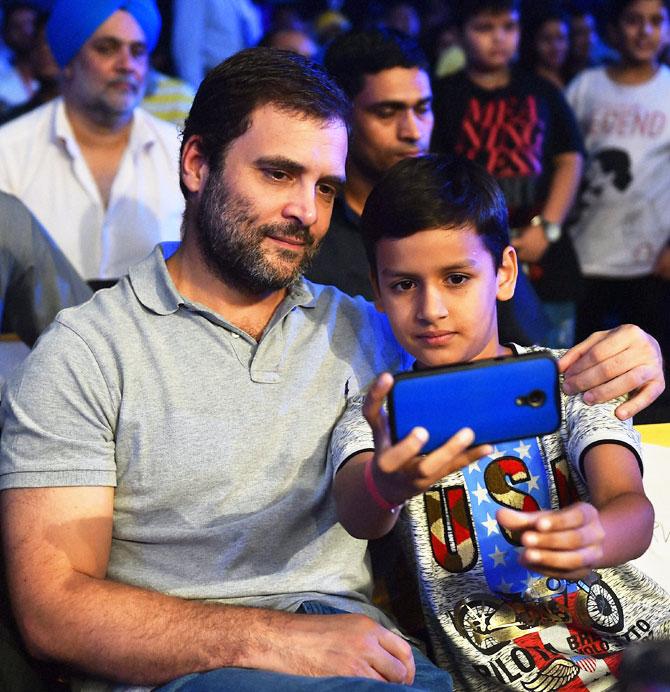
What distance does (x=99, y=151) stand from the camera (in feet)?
12.1

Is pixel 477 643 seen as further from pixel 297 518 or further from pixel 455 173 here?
pixel 455 173

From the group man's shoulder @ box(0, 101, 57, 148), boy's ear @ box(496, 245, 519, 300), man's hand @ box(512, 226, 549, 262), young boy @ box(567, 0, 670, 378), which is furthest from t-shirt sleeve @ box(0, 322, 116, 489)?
young boy @ box(567, 0, 670, 378)

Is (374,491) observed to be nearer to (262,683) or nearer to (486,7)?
(262,683)

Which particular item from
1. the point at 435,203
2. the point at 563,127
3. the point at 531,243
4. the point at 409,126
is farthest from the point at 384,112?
the point at 435,203

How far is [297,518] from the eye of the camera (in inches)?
71.6

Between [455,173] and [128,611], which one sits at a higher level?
[455,173]

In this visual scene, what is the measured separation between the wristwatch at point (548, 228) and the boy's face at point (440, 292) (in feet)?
7.51

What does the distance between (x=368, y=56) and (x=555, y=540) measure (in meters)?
2.12

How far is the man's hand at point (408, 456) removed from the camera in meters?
1.32

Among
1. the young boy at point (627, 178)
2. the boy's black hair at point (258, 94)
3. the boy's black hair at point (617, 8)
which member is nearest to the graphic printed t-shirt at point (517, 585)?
the boy's black hair at point (258, 94)

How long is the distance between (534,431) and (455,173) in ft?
1.89


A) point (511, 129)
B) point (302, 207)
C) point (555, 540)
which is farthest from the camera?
point (511, 129)

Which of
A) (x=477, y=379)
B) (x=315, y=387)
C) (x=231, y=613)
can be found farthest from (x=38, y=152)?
(x=477, y=379)

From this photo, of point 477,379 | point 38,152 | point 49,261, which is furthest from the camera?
point 38,152
